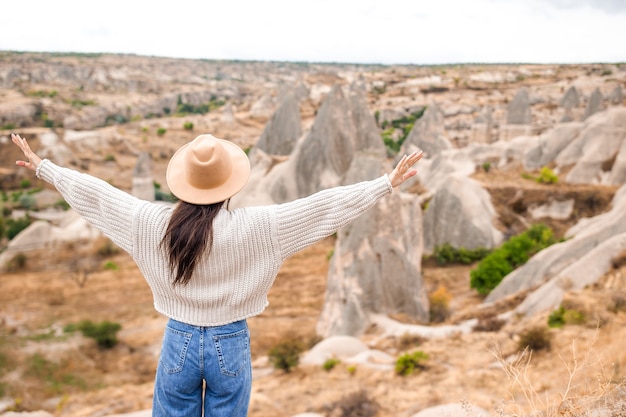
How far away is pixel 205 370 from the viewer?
5.88 ft

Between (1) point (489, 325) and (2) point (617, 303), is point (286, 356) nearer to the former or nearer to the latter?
(1) point (489, 325)

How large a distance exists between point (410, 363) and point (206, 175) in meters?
6.19

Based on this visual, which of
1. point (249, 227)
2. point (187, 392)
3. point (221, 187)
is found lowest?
point (187, 392)

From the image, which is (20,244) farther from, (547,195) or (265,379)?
(547,195)

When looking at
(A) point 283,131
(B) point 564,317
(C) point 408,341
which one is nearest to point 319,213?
(B) point 564,317

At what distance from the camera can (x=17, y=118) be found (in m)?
41.8

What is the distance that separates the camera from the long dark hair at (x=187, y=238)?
169 centimetres

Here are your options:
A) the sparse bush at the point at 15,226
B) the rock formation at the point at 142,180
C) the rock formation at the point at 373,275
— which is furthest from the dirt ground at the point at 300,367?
the rock formation at the point at 142,180

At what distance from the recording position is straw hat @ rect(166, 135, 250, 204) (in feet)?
5.94

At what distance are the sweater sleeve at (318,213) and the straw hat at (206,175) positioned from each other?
227 millimetres

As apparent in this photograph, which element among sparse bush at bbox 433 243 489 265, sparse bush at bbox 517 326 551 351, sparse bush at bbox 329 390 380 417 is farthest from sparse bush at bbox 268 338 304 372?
sparse bush at bbox 433 243 489 265

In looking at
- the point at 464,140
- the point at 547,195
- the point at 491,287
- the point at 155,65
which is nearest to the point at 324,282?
the point at 491,287

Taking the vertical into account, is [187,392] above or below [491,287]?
above

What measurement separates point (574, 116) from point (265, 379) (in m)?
34.2
